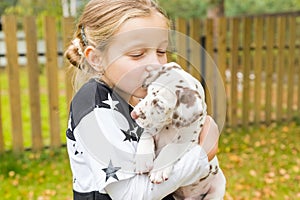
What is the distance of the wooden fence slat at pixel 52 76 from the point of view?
5.15 meters

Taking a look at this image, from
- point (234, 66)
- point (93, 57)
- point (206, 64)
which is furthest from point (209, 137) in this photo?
point (234, 66)

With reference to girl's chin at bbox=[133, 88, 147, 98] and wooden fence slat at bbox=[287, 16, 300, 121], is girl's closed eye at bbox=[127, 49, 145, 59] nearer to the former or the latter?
girl's chin at bbox=[133, 88, 147, 98]

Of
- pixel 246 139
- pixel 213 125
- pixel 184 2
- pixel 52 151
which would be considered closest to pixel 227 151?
pixel 246 139

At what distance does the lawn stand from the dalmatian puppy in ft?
10.1

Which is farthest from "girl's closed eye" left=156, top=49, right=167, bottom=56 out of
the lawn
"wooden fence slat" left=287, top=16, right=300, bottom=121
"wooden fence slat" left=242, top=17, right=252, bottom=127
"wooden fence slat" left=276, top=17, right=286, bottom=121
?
"wooden fence slat" left=287, top=16, right=300, bottom=121

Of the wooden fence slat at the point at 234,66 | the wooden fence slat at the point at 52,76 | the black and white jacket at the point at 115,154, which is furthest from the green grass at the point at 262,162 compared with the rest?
the black and white jacket at the point at 115,154

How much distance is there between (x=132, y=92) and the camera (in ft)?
4.42

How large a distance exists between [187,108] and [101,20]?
421 millimetres

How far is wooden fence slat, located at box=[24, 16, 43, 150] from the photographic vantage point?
5.11 meters

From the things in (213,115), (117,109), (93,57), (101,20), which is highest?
(101,20)

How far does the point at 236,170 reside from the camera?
195 inches

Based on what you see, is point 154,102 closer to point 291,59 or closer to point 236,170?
point 236,170

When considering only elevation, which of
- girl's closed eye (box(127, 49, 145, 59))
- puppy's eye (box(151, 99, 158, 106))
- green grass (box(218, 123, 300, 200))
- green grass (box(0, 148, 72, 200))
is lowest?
green grass (box(218, 123, 300, 200))

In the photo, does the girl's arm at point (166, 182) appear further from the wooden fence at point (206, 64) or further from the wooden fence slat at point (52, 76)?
the wooden fence slat at point (52, 76)
